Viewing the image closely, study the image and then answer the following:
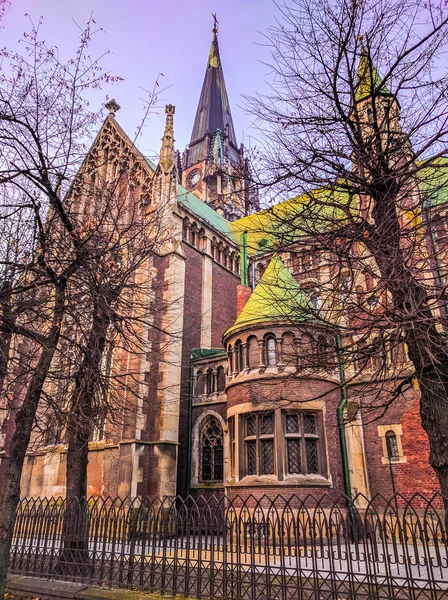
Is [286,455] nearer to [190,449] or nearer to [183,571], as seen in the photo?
[190,449]

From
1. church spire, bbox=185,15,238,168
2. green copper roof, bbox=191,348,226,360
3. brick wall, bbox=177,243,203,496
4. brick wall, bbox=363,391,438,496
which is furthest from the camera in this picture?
church spire, bbox=185,15,238,168

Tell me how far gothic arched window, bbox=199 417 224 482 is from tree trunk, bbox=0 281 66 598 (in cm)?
1005

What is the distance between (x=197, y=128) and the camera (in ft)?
162

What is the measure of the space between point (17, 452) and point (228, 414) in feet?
26.9

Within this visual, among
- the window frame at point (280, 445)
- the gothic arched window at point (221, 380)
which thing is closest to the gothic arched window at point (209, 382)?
the gothic arched window at point (221, 380)

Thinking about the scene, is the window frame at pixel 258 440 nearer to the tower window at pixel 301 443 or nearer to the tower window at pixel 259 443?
the tower window at pixel 259 443

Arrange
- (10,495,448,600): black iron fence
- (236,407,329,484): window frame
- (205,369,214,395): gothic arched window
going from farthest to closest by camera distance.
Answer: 1. (205,369,214,395): gothic arched window
2. (236,407,329,484): window frame
3. (10,495,448,600): black iron fence

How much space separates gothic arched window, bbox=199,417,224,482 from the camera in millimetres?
16016

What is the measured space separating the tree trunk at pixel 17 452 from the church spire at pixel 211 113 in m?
40.9

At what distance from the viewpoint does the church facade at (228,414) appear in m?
12.5

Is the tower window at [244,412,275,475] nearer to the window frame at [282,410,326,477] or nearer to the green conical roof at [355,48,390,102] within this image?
the window frame at [282,410,326,477]

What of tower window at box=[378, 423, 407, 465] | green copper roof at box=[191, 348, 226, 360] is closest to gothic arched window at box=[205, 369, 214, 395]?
green copper roof at box=[191, 348, 226, 360]

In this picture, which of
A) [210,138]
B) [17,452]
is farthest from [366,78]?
[210,138]

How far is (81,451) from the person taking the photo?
30.5 feet
